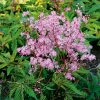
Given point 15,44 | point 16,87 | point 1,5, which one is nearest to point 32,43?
point 16,87

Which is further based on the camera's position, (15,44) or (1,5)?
(1,5)

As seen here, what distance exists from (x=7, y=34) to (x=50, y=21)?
1.78 meters

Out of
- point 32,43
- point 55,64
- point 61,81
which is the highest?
point 32,43

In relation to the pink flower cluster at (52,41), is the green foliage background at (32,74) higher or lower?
lower

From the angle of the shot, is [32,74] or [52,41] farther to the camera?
[32,74]

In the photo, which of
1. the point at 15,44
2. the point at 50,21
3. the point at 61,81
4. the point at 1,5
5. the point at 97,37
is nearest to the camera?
the point at 50,21

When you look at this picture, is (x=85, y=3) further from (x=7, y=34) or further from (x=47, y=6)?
(x=7, y=34)

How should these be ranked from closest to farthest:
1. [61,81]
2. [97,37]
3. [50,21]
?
1. [50,21]
2. [61,81]
3. [97,37]

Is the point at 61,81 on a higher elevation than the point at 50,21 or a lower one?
lower

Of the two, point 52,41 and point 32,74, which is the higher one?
point 52,41

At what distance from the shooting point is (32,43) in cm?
407

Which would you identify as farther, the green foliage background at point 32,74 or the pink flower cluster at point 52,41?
the green foliage background at point 32,74

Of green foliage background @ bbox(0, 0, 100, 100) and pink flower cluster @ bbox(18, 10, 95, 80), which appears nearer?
pink flower cluster @ bbox(18, 10, 95, 80)

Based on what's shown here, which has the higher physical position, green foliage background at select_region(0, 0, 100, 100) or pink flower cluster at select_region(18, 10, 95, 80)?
pink flower cluster at select_region(18, 10, 95, 80)
